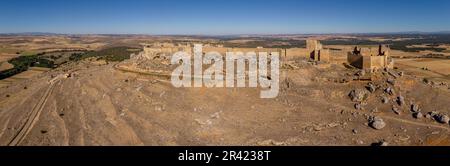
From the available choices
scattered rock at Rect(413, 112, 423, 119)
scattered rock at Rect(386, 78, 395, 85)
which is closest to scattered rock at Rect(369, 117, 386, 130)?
scattered rock at Rect(413, 112, 423, 119)

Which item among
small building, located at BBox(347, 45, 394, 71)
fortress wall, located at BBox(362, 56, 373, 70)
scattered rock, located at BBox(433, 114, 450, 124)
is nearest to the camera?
scattered rock, located at BBox(433, 114, 450, 124)

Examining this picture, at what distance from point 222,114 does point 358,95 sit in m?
10.9

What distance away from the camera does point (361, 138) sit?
25.9 m

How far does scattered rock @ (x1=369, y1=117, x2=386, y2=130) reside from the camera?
27069 millimetres

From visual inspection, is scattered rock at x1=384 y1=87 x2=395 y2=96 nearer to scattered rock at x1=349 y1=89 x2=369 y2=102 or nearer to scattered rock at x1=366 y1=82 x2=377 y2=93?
scattered rock at x1=366 y1=82 x2=377 y2=93

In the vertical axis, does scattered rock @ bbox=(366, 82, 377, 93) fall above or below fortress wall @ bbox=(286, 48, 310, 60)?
below

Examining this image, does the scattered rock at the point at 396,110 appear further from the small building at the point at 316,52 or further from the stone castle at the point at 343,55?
the small building at the point at 316,52

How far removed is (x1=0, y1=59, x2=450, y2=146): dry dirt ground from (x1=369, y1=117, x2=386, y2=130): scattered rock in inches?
11.9

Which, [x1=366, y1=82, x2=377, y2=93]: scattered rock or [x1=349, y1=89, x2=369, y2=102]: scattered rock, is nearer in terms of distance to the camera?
[x1=349, y1=89, x2=369, y2=102]: scattered rock

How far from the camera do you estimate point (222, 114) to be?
29.3 m

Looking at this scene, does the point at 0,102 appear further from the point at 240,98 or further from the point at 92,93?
the point at 240,98

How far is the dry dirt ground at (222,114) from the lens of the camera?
25.7 m
